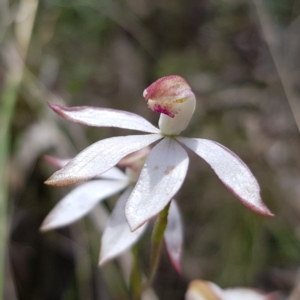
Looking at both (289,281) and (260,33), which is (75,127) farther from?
(260,33)

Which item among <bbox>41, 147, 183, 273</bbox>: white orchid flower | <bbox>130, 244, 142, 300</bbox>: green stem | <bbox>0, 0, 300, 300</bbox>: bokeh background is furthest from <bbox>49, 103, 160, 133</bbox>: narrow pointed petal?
<bbox>0, 0, 300, 300</bbox>: bokeh background

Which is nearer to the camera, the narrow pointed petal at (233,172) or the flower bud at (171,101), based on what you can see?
the narrow pointed petal at (233,172)

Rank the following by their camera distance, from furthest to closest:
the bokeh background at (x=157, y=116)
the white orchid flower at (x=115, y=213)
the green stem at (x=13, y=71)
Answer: the bokeh background at (x=157, y=116)
the green stem at (x=13, y=71)
the white orchid flower at (x=115, y=213)

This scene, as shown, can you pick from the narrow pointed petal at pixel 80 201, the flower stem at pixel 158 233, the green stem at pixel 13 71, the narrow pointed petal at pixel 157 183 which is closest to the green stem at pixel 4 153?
the green stem at pixel 13 71

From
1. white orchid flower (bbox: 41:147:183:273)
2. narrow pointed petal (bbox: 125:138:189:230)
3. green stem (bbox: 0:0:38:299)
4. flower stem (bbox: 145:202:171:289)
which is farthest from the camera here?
green stem (bbox: 0:0:38:299)

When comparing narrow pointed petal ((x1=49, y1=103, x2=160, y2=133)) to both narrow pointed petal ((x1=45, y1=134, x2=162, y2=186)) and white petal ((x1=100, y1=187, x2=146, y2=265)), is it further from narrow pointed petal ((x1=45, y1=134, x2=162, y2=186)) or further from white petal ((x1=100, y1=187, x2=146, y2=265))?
white petal ((x1=100, y1=187, x2=146, y2=265))

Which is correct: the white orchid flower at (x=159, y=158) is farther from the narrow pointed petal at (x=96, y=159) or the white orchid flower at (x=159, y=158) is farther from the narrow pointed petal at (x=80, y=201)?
the narrow pointed petal at (x=80, y=201)
